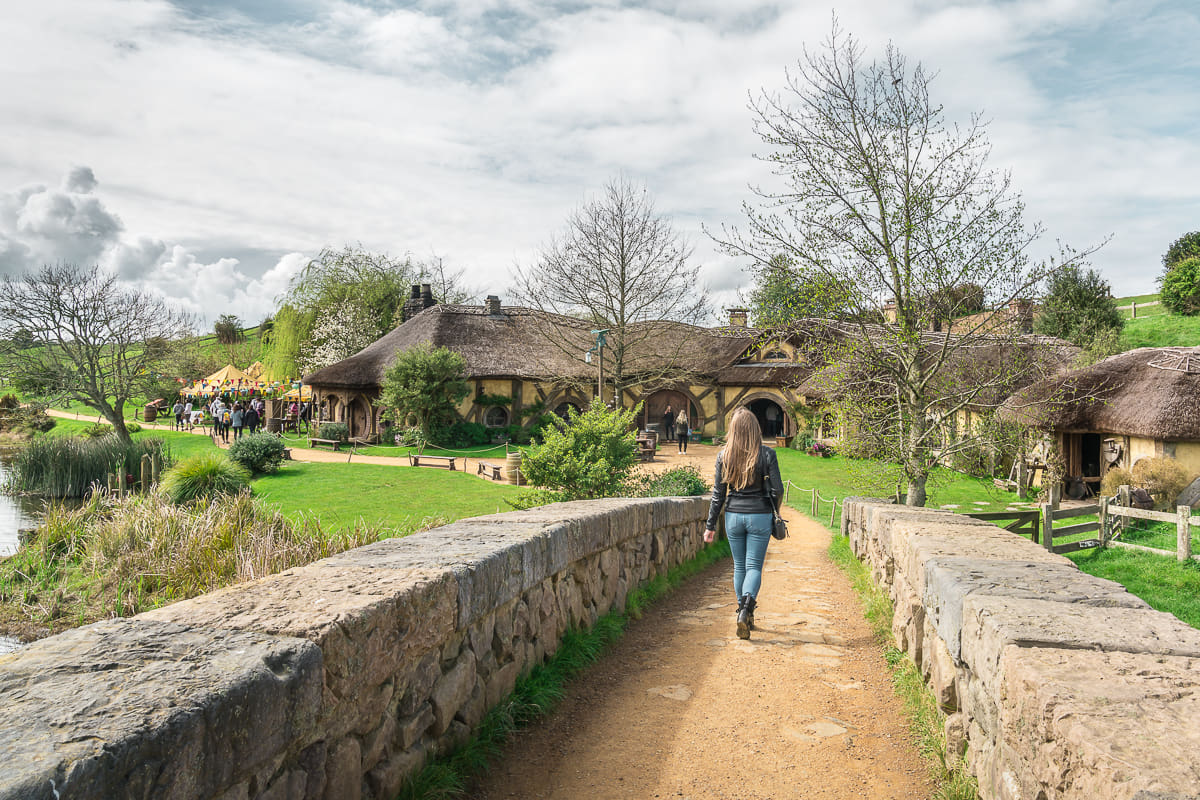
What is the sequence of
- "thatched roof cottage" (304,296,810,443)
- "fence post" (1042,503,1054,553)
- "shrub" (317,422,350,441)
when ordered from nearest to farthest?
"fence post" (1042,503,1054,553), "shrub" (317,422,350,441), "thatched roof cottage" (304,296,810,443)

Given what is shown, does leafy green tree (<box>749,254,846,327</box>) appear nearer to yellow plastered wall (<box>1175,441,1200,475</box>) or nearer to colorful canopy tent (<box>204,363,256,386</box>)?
yellow plastered wall (<box>1175,441,1200,475</box>)

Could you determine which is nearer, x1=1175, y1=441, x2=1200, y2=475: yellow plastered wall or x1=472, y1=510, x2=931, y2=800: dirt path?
x1=472, y1=510, x2=931, y2=800: dirt path

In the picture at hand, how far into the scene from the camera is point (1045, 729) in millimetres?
2221

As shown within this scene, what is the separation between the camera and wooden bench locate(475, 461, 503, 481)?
21.6 metres

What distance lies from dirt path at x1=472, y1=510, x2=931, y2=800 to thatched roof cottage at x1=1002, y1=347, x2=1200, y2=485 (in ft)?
37.6

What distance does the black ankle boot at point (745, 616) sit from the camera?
585cm

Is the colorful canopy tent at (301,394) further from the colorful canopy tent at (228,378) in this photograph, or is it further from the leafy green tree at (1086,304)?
the leafy green tree at (1086,304)

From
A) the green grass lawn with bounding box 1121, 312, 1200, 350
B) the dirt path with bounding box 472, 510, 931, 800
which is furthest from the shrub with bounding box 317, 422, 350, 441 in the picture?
the green grass lawn with bounding box 1121, 312, 1200, 350

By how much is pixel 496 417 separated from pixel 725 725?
27.8 meters

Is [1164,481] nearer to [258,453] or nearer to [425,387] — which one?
[425,387]

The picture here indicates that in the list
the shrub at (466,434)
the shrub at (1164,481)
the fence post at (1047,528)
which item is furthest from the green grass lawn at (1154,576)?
the shrub at (466,434)

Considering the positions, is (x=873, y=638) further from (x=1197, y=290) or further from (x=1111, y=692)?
(x=1197, y=290)

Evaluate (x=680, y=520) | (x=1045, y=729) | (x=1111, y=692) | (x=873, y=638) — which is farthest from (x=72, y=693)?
(x=680, y=520)

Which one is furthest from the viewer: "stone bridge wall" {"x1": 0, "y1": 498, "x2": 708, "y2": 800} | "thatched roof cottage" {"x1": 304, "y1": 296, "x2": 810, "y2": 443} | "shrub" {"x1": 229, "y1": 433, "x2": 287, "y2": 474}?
"thatched roof cottage" {"x1": 304, "y1": 296, "x2": 810, "y2": 443}
